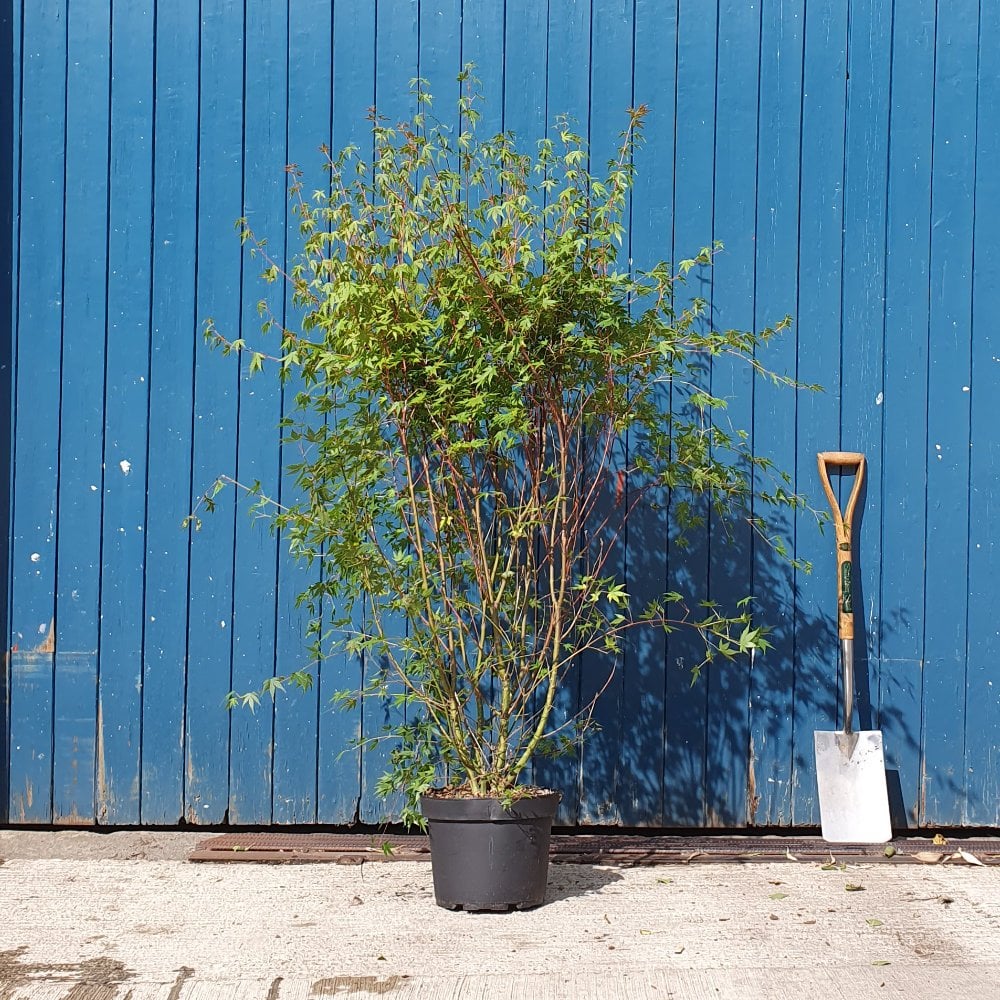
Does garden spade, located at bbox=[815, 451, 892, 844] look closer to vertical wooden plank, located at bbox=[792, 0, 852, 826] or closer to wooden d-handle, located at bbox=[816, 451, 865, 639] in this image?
wooden d-handle, located at bbox=[816, 451, 865, 639]

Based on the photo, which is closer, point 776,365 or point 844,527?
point 844,527

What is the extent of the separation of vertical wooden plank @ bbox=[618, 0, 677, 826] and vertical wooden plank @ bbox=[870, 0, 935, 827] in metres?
0.79

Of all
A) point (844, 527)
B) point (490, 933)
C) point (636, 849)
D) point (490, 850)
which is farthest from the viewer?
point (844, 527)

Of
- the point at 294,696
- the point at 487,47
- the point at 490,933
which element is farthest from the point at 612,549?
the point at 487,47

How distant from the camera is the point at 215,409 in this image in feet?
14.0

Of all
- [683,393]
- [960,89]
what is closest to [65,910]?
[683,393]

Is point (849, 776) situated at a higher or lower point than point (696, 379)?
lower

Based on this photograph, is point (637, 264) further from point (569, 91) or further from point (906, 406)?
point (906, 406)

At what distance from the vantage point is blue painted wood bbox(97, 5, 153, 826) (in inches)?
167

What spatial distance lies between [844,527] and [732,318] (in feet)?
2.76

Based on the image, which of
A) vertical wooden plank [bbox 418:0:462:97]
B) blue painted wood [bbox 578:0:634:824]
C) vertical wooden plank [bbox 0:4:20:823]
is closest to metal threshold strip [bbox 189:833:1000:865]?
blue painted wood [bbox 578:0:634:824]

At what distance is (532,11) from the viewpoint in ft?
14.1

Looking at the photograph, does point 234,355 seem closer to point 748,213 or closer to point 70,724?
point 70,724

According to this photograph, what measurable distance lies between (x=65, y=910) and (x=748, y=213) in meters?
3.19
